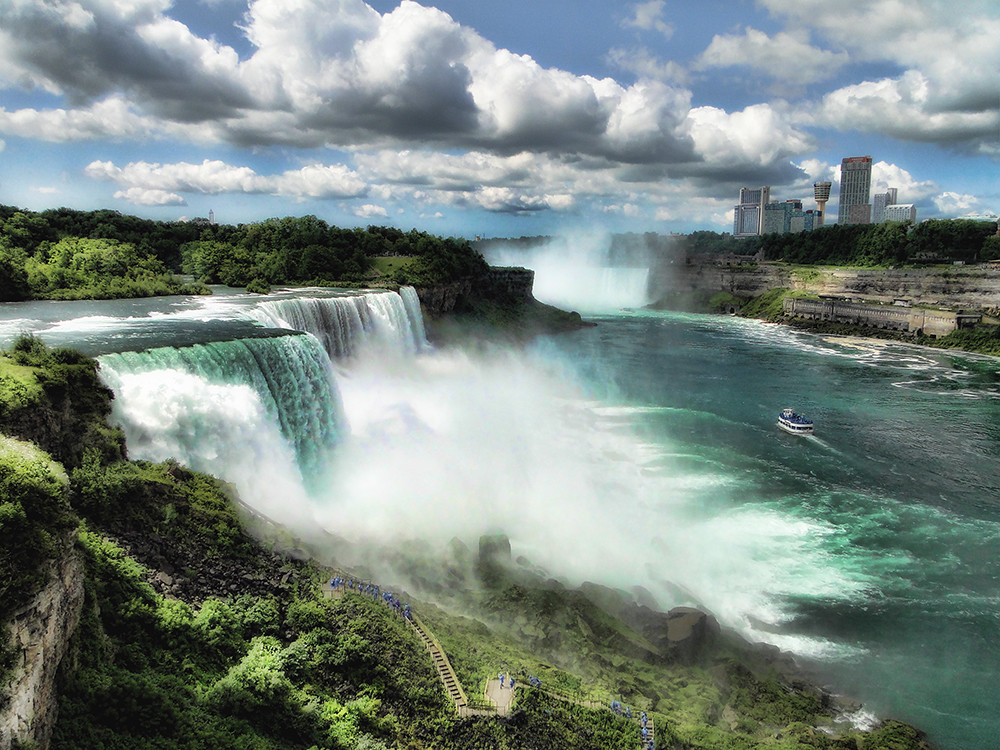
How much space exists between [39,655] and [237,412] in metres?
11.8

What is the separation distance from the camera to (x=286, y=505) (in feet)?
60.1

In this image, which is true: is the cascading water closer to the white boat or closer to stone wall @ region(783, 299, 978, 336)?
stone wall @ region(783, 299, 978, 336)

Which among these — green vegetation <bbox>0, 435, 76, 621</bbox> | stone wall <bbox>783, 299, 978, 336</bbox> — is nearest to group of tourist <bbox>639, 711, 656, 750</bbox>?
green vegetation <bbox>0, 435, 76, 621</bbox>

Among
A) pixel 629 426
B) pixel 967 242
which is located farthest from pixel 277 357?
pixel 967 242

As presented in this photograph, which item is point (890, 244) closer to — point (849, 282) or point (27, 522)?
point (849, 282)

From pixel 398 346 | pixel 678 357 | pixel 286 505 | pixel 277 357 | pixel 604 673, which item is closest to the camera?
pixel 604 673

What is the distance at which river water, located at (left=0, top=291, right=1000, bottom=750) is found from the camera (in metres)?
16.5

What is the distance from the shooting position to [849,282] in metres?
78.4

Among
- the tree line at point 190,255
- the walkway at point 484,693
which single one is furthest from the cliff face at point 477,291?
the walkway at point 484,693

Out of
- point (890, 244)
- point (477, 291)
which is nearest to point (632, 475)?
point (477, 291)

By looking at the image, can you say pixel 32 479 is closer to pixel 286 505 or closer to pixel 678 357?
pixel 286 505

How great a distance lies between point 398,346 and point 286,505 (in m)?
20.8

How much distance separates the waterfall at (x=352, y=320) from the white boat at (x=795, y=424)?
22.6 metres

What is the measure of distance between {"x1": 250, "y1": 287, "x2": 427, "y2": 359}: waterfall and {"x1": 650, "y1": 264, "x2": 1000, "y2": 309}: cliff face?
199 ft
